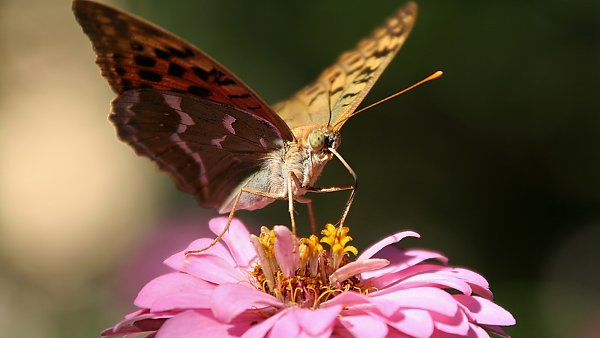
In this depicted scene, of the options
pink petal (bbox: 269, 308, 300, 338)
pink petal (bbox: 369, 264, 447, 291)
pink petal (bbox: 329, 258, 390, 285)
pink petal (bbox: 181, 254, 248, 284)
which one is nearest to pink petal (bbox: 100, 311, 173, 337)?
pink petal (bbox: 181, 254, 248, 284)

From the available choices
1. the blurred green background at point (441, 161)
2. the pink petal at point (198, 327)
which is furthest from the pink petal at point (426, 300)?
the blurred green background at point (441, 161)

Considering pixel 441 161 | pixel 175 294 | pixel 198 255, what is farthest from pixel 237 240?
pixel 441 161

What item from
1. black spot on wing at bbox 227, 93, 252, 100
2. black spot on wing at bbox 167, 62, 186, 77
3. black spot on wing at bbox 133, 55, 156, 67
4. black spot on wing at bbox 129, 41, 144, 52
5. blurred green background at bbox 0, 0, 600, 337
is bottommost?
blurred green background at bbox 0, 0, 600, 337

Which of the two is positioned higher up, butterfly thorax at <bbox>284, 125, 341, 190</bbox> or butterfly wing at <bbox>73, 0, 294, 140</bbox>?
butterfly wing at <bbox>73, 0, 294, 140</bbox>

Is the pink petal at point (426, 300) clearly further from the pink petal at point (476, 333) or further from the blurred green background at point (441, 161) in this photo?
the blurred green background at point (441, 161)

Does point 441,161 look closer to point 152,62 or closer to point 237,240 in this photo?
point 237,240

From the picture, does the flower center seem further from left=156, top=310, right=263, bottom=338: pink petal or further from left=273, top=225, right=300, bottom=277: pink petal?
left=156, top=310, right=263, bottom=338: pink petal
